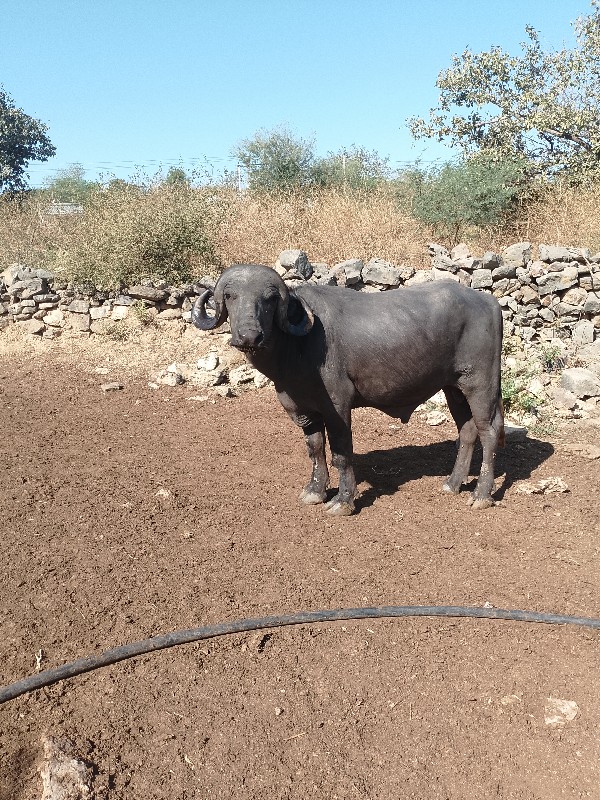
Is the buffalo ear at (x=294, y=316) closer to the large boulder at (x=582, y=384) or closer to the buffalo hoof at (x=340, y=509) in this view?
the buffalo hoof at (x=340, y=509)

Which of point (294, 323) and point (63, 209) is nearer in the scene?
point (294, 323)

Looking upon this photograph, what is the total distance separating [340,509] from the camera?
18.4 ft

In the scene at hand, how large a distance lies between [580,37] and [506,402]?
12832 millimetres

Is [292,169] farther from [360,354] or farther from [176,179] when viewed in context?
[360,354]

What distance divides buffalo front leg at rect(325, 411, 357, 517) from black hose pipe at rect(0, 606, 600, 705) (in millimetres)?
1406

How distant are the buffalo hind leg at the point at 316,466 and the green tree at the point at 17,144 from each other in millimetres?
27433

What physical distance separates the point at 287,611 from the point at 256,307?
1973 millimetres

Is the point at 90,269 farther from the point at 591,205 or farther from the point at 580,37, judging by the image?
the point at 580,37

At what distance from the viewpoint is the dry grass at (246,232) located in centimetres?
1140

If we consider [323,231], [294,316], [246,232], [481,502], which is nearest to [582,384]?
[481,502]

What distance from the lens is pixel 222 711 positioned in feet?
11.4

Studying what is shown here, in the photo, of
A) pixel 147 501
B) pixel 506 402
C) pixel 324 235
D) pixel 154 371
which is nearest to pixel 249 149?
pixel 324 235

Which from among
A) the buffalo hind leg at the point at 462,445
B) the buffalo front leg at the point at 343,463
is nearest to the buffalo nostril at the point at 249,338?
the buffalo front leg at the point at 343,463

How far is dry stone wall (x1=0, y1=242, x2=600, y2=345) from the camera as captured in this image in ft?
33.7
